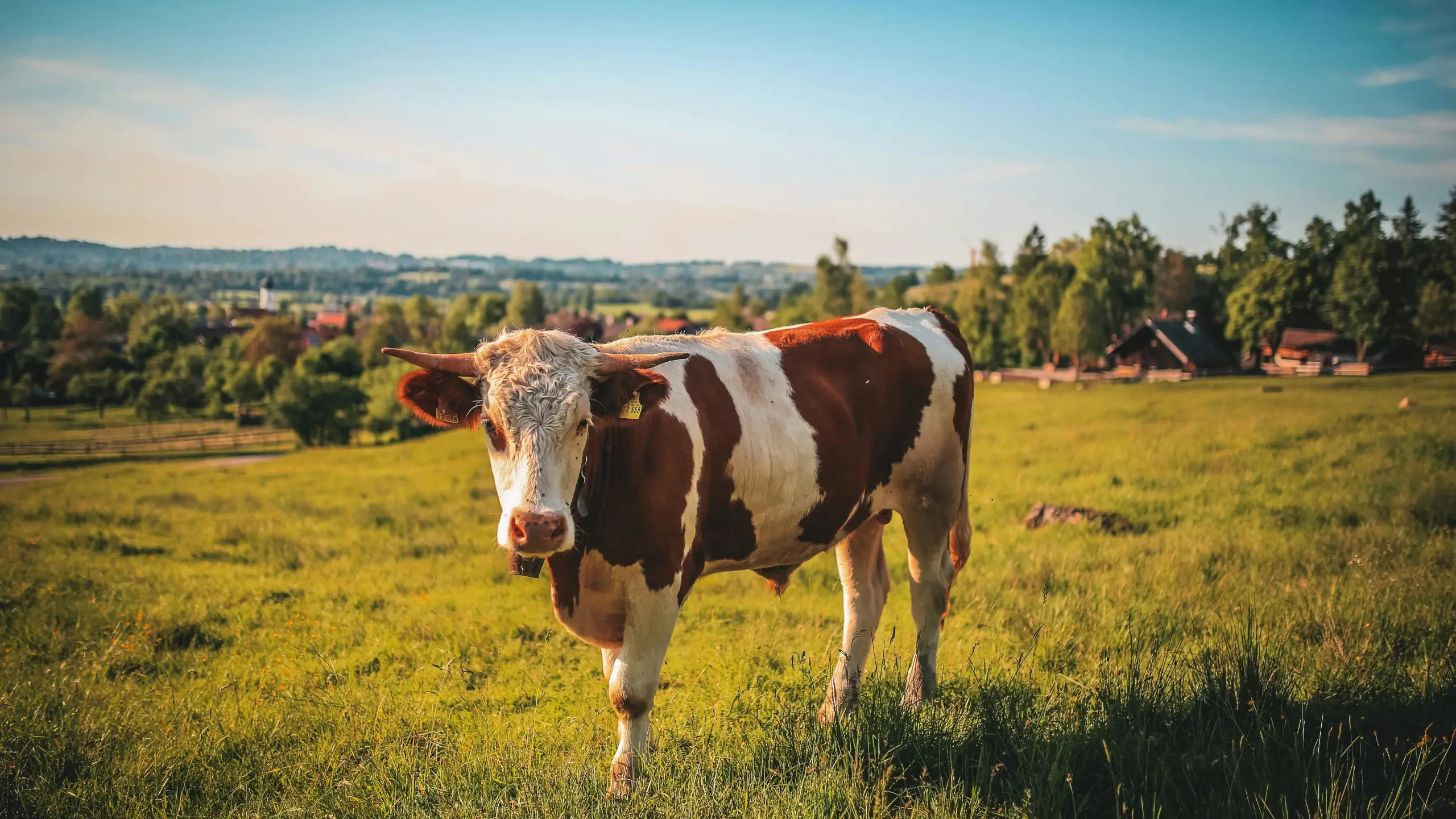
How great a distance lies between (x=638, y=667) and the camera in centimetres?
446

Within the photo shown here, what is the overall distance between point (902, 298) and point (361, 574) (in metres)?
116

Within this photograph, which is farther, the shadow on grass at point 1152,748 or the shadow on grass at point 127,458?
the shadow on grass at point 127,458

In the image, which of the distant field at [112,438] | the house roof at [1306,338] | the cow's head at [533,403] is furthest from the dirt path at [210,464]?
the house roof at [1306,338]

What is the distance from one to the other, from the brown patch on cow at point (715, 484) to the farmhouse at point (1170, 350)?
1849 inches

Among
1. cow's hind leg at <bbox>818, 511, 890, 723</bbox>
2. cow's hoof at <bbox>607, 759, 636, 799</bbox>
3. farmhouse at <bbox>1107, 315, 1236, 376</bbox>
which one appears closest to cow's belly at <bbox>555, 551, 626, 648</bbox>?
cow's hoof at <bbox>607, 759, 636, 799</bbox>

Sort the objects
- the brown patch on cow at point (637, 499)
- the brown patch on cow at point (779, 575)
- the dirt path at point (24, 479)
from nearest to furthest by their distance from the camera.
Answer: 1. the brown patch on cow at point (637, 499)
2. the brown patch on cow at point (779, 575)
3. the dirt path at point (24, 479)

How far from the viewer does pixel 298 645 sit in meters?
7.56

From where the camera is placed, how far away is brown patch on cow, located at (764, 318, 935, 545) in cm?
535

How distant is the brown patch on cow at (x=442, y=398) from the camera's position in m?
4.24

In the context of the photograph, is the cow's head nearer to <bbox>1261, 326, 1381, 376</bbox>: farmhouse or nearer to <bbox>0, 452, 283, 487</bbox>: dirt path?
<bbox>1261, 326, 1381, 376</bbox>: farmhouse

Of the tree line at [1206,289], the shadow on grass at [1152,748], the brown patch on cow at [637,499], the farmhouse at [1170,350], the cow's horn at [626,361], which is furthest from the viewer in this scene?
the farmhouse at [1170,350]

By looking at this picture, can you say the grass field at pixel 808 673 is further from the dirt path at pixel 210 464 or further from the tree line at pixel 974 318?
the dirt path at pixel 210 464

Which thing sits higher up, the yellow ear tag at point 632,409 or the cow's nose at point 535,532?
the yellow ear tag at point 632,409

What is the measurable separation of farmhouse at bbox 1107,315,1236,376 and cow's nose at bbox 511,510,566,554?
4852cm
